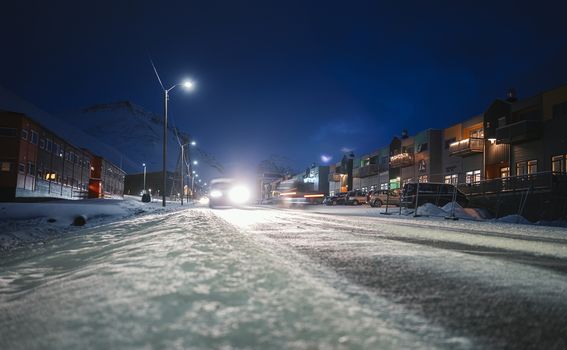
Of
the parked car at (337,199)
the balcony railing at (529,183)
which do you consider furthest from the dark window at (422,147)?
the balcony railing at (529,183)

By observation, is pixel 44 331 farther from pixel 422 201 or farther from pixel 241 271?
pixel 422 201

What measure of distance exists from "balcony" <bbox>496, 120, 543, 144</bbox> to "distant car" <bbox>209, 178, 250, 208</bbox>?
23.9 m

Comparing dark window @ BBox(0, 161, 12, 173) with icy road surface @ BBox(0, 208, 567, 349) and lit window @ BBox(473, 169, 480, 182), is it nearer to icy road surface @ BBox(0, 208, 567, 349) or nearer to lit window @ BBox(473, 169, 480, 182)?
icy road surface @ BBox(0, 208, 567, 349)

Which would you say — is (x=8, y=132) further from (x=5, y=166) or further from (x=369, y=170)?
(x=369, y=170)

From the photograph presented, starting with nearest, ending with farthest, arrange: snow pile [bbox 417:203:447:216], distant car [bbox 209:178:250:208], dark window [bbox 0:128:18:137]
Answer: snow pile [bbox 417:203:447:216], distant car [bbox 209:178:250:208], dark window [bbox 0:128:18:137]

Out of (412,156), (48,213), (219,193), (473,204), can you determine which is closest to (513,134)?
(473,204)

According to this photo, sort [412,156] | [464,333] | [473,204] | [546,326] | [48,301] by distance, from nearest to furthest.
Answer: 1. [464,333]
2. [546,326]
3. [48,301]
4. [473,204]
5. [412,156]

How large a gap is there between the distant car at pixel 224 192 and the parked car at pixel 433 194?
1508cm

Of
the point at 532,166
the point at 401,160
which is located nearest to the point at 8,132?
the point at 401,160

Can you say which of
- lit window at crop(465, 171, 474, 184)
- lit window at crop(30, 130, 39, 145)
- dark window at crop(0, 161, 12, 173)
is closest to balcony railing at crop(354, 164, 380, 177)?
lit window at crop(465, 171, 474, 184)

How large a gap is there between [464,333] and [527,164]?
3759cm

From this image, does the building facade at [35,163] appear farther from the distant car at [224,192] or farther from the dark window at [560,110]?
the dark window at [560,110]

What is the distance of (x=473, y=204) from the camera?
82.9 feet

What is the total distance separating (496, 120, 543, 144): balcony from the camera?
3216 centimetres
